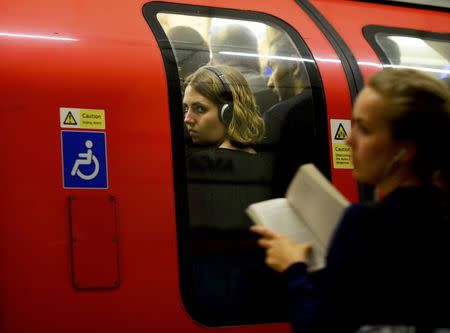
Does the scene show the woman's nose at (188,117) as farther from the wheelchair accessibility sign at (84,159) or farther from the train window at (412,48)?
the train window at (412,48)

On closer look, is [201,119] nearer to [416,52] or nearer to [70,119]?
[70,119]

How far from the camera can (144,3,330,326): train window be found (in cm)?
250

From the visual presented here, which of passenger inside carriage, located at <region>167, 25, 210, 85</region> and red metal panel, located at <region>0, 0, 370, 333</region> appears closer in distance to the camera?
red metal panel, located at <region>0, 0, 370, 333</region>

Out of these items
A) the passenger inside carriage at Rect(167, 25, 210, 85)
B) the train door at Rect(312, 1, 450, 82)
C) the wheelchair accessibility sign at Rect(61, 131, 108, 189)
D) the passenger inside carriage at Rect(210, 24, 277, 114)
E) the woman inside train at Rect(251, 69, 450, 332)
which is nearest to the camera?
the woman inside train at Rect(251, 69, 450, 332)

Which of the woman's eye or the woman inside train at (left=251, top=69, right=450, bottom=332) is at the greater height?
the woman's eye

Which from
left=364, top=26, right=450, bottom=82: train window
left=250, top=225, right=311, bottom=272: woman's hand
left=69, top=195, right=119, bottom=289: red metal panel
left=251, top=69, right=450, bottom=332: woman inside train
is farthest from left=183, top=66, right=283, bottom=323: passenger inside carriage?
left=251, top=69, right=450, bottom=332: woman inside train

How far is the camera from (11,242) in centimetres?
221

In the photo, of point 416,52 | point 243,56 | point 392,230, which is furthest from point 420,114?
point 416,52

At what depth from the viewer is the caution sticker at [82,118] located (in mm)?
2354

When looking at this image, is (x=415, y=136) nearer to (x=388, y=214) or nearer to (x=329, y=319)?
(x=388, y=214)

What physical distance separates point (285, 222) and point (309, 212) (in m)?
0.06

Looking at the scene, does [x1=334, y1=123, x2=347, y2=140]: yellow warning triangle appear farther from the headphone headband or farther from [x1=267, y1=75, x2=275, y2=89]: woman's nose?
the headphone headband

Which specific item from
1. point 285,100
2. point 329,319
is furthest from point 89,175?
point 329,319

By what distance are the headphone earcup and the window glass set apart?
87cm
